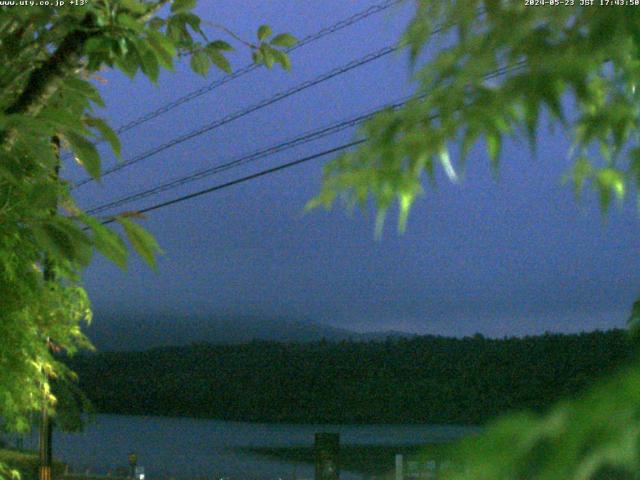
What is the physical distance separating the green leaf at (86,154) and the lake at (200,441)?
81.4ft

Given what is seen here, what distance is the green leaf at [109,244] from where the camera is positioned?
2.06m

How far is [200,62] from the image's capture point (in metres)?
3.24

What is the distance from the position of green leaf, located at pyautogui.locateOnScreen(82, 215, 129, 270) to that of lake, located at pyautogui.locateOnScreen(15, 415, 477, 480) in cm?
2492

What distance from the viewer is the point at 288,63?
3.32m

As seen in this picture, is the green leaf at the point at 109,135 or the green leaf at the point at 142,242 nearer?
the green leaf at the point at 142,242

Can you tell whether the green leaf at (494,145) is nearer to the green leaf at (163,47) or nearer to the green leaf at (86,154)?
the green leaf at (86,154)

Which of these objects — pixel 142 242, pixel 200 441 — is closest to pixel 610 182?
pixel 142 242

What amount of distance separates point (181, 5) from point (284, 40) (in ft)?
1.41

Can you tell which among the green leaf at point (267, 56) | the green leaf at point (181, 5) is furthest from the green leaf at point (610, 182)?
the green leaf at point (267, 56)

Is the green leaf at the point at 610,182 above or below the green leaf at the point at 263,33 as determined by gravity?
below

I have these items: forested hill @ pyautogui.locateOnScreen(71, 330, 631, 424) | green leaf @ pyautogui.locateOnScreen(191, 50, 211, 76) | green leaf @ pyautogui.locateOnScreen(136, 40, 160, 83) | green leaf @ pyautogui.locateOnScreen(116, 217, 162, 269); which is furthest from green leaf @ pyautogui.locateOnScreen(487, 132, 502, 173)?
forested hill @ pyautogui.locateOnScreen(71, 330, 631, 424)

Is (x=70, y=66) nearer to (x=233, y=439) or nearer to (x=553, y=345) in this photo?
(x=553, y=345)

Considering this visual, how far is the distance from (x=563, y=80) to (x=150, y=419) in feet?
185

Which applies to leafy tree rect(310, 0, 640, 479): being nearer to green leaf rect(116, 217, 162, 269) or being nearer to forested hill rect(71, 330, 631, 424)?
green leaf rect(116, 217, 162, 269)
